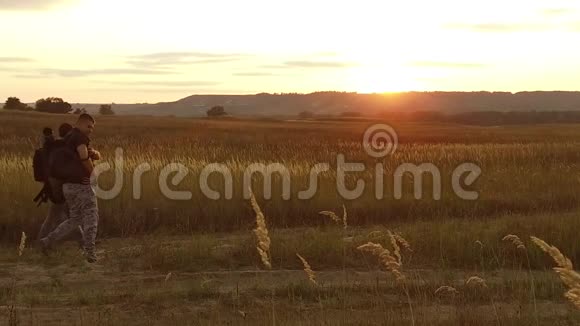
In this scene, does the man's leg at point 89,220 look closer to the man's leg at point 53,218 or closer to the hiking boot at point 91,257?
the hiking boot at point 91,257

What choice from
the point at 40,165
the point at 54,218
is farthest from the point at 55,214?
the point at 40,165

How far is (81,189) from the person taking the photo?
9.52m

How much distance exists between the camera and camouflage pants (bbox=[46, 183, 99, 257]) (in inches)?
372

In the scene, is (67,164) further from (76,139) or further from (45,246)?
(45,246)

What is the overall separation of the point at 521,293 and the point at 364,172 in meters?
9.76

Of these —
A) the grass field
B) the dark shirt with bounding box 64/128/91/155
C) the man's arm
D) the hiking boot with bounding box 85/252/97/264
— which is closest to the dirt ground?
the grass field

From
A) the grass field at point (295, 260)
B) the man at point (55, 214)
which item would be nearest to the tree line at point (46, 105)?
the grass field at point (295, 260)

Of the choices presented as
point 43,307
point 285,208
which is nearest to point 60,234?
point 43,307

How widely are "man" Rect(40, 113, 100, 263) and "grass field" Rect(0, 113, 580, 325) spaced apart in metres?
0.39

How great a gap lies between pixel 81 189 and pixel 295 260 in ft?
9.92

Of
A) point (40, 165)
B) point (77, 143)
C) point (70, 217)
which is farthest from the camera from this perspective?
point (40, 165)

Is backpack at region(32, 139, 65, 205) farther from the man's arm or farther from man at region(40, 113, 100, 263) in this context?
the man's arm

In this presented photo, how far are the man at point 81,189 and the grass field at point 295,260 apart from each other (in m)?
0.39

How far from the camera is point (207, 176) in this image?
47.7 feet
